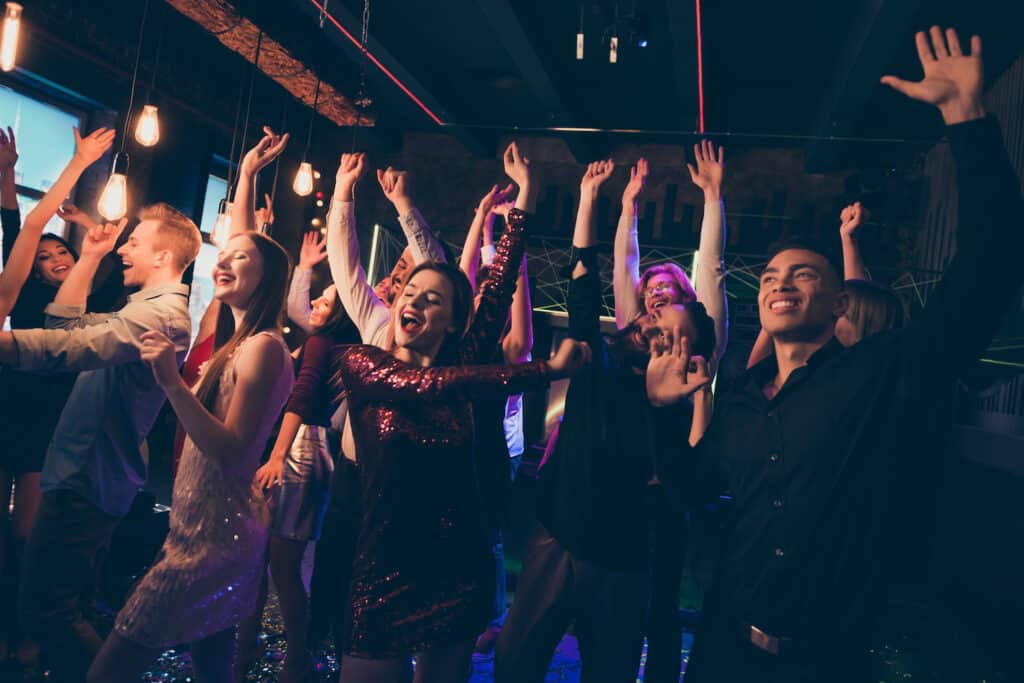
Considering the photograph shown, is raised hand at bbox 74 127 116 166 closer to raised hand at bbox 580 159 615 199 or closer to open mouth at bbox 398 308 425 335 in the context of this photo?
open mouth at bbox 398 308 425 335

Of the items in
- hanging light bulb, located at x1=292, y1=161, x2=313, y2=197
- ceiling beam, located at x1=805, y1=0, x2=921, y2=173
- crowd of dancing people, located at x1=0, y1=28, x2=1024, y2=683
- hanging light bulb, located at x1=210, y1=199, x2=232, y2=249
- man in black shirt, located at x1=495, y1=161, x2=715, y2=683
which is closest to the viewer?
crowd of dancing people, located at x1=0, y1=28, x2=1024, y2=683

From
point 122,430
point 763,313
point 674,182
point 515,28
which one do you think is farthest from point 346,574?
point 674,182

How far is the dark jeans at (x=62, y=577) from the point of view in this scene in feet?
5.84

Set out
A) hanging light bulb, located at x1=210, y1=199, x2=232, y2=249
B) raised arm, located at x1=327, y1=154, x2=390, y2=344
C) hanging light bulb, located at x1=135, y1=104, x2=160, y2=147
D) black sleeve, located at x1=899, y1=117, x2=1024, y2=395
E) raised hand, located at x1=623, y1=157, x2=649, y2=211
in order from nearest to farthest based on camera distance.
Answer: black sleeve, located at x1=899, y1=117, x2=1024, y2=395 → raised arm, located at x1=327, y1=154, x2=390, y2=344 → raised hand, located at x1=623, y1=157, x2=649, y2=211 → hanging light bulb, located at x1=135, y1=104, x2=160, y2=147 → hanging light bulb, located at x1=210, y1=199, x2=232, y2=249

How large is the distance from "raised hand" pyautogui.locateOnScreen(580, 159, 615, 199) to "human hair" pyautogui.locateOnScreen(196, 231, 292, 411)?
35.6 inches

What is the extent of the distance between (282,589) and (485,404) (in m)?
1.06

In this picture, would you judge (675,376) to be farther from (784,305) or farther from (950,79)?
(950,79)

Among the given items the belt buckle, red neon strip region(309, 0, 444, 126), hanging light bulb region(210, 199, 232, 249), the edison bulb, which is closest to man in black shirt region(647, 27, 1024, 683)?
the belt buckle

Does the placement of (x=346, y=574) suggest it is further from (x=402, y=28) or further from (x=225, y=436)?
(x=402, y=28)

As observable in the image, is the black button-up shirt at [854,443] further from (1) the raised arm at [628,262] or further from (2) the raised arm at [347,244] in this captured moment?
(2) the raised arm at [347,244]

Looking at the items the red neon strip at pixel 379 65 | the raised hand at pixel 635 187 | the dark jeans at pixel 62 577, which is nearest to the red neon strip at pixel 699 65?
the red neon strip at pixel 379 65

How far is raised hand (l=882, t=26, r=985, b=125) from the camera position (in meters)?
1.18

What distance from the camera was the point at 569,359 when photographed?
144 cm

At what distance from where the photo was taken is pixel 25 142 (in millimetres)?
4926
